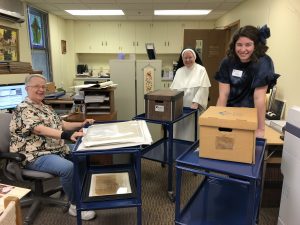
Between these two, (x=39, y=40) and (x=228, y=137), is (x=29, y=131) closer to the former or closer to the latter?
(x=228, y=137)

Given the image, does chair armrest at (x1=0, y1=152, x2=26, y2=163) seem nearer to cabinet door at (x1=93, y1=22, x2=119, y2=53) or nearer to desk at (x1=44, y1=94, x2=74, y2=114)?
desk at (x1=44, y1=94, x2=74, y2=114)

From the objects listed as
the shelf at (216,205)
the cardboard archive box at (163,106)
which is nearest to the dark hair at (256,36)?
the cardboard archive box at (163,106)

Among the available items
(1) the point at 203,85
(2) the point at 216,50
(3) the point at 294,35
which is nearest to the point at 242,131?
(1) the point at 203,85

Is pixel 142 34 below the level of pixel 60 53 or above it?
above

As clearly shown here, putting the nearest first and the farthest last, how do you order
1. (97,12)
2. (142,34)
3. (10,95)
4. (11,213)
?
(11,213) → (10,95) → (97,12) → (142,34)

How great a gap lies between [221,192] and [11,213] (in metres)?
1.23

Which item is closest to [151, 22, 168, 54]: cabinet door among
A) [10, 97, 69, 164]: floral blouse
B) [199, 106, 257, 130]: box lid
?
[10, 97, 69, 164]: floral blouse

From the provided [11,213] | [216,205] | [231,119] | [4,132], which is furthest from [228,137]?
[4,132]

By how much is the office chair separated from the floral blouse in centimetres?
8

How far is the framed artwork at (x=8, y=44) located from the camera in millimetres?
3732

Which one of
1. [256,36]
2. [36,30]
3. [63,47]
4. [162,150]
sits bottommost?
[162,150]

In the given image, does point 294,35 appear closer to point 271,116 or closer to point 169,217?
point 271,116

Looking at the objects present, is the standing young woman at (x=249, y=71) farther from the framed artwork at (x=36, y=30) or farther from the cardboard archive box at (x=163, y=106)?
the framed artwork at (x=36, y=30)

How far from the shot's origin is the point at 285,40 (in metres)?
3.01
